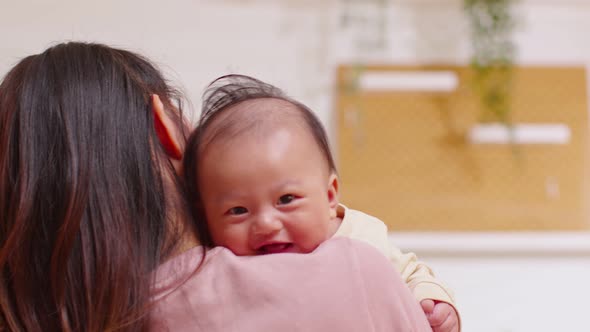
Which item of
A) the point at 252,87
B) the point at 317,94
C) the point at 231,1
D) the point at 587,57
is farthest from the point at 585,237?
the point at 252,87

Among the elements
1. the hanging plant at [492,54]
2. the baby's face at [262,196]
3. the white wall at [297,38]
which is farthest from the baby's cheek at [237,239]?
the hanging plant at [492,54]

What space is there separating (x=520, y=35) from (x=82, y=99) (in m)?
2.23

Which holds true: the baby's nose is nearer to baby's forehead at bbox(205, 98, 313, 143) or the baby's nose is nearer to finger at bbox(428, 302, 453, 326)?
baby's forehead at bbox(205, 98, 313, 143)

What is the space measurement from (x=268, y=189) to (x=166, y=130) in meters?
0.14

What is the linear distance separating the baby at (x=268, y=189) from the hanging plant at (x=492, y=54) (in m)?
1.83

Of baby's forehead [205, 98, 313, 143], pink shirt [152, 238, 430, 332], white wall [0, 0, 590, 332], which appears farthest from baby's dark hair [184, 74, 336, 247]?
white wall [0, 0, 590, 332]

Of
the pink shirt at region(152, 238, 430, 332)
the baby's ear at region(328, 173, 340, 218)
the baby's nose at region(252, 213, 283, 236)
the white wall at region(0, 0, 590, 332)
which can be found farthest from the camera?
the white wall at region(0, 0, 590, 332)

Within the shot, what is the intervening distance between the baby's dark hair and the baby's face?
2 centimetres

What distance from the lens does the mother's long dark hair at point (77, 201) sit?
2.89 ft

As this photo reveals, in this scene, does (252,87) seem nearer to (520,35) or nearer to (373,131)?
(373,131)

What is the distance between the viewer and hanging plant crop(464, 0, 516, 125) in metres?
2.78

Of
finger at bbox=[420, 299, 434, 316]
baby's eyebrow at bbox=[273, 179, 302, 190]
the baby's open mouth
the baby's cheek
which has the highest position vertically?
baby's eyebrow at bbox=[273, 179, 302, 190]

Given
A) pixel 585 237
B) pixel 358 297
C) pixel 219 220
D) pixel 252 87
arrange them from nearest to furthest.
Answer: pixel 358 297 < pixel 219 220 < pixel 252 87 < pixel 585 237

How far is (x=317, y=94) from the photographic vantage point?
2816 mm
